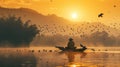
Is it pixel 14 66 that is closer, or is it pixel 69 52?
pixel 14 66

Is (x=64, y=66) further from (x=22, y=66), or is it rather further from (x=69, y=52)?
(x=69, y=52)

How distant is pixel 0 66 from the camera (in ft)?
244

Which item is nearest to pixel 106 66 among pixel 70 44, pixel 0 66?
pixel 0 66

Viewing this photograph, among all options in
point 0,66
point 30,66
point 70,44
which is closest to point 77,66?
point 30,66

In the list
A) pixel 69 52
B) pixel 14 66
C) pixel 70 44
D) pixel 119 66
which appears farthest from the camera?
pixel 69 52

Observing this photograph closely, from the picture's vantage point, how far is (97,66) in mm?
71188

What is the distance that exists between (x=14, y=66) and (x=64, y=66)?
8314mm

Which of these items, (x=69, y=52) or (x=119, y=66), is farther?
(x=69, y=52)

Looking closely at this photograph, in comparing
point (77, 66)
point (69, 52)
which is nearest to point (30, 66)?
point (77, 66)

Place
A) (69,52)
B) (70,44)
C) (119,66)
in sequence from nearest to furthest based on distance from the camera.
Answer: (119,66) → (70,44) → (69,52)

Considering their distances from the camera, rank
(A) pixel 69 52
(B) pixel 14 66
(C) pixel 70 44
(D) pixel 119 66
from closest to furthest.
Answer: (D) pixel 119 66
(B) pixel 14 66
(C) pixel 70 44
(A) pixel 69 52

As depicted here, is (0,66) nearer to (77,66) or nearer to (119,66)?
(77,66)

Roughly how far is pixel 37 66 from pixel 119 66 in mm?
12127

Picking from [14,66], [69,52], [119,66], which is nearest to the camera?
[119,66]
